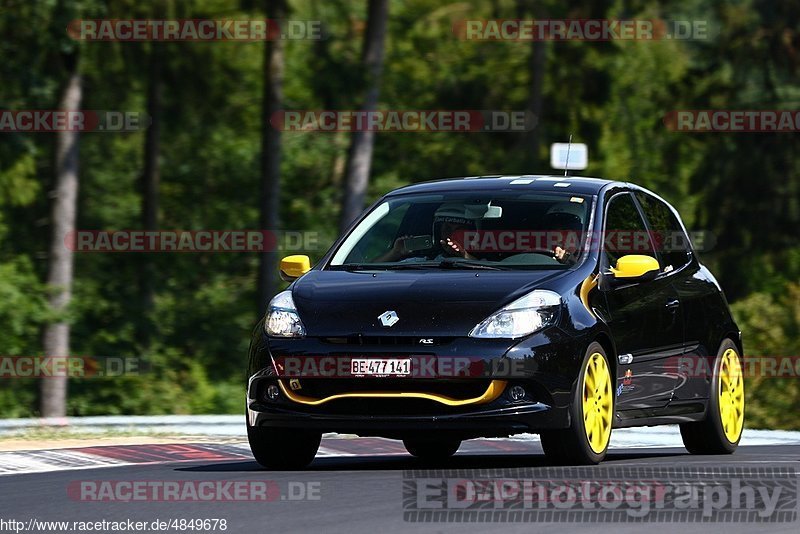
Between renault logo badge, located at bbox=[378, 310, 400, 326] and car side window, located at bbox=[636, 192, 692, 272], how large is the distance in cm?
269

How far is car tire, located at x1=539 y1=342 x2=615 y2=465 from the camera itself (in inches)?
409

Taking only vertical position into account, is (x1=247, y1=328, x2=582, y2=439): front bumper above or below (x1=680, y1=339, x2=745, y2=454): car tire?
above

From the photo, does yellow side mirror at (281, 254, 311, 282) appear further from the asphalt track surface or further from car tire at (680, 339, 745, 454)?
car tire at (680, 339, 745, 454)

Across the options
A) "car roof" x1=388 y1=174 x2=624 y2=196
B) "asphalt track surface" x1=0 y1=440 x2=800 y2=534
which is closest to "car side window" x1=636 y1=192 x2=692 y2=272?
"car roof" x1=388 y1=174 x2=624 y2=196

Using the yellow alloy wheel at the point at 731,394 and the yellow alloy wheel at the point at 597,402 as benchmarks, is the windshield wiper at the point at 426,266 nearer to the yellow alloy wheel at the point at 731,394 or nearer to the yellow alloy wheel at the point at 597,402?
the yellow alloy wheel at the point at 597,402

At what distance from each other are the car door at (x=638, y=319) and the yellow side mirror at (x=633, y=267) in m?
0.08

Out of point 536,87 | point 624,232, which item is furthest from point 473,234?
point 536,87

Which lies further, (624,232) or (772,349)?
(772,349)

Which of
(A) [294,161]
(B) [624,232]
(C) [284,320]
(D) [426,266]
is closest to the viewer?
(C) [284,320]

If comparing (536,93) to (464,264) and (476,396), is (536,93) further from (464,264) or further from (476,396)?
(476,396)

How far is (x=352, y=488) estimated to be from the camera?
955 cm

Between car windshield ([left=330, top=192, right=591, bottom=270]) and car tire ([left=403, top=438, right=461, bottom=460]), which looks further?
car tire ([left=403, top=438, right=461, bottom=460])

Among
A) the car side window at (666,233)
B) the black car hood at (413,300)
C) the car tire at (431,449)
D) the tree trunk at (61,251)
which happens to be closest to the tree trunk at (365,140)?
the tree trunk at (61,251)

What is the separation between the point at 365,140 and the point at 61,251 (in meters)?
5.85
